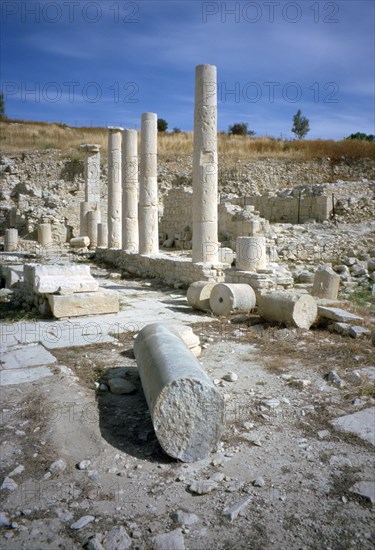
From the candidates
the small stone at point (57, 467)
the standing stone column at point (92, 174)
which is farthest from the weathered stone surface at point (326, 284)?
the standing stone column at point (92, 174)

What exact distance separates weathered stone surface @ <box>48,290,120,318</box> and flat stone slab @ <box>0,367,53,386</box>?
2.72 m

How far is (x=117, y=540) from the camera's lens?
111 inches

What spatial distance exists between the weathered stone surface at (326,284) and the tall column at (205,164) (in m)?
2.63

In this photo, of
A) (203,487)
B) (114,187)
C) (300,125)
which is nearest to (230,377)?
(203,487)

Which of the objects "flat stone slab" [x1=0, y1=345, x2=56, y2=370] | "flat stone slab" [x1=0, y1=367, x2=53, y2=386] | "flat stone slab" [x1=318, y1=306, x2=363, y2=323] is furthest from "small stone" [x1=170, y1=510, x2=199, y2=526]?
"flat stone slab" [x1=318, y1=306, x2=363, y2=323]

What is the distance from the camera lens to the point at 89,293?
8.91 meters

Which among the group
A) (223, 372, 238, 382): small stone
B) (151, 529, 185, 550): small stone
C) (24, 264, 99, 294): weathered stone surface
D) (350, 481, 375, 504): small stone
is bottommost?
(151, 529, 185, 550): small stone

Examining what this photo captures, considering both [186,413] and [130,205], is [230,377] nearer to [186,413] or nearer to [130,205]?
[186,413]

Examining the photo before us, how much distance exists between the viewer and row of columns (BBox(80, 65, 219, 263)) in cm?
1138

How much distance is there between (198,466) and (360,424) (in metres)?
1.71

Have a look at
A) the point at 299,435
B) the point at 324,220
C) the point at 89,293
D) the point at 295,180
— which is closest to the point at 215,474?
the point at 299,435

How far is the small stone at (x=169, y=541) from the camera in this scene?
277 cm

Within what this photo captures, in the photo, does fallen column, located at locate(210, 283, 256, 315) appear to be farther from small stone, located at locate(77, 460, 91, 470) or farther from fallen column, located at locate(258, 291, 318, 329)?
small stone, located at locate(77, 460, 91, 470)

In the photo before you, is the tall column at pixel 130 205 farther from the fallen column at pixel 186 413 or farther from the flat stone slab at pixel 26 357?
the fallen column at pixel 186 413
